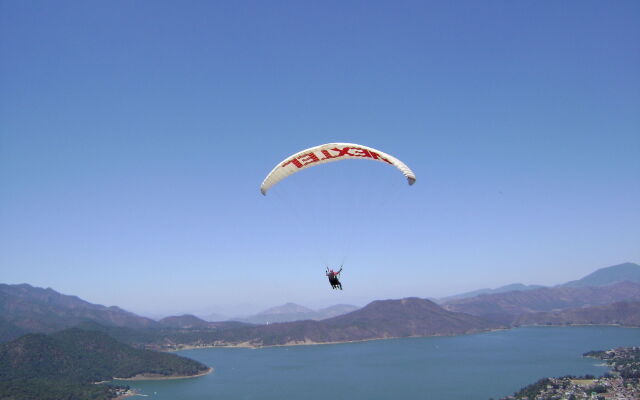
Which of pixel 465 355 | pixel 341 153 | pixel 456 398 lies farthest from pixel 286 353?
pixel 341 153

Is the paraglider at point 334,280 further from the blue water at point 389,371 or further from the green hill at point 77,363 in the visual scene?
the green hill at point 77,363

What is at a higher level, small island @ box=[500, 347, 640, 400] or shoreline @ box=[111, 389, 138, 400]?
shoreline @ box=[111, 389, 138, 400]

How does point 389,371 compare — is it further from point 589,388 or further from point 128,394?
point 128,394

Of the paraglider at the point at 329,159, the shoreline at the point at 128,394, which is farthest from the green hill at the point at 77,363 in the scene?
the paraglider at the point at 329,159

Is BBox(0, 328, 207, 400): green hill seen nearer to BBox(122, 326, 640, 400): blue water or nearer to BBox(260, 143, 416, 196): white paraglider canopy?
BBox(122, 326, 640, 400): blue water

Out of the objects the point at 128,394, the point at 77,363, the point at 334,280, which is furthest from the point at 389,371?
the point at 334,280

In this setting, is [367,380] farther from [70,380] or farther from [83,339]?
[83,339]

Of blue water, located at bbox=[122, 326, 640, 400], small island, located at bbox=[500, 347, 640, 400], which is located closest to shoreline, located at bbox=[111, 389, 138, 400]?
blue water, located at bbox=[122, 326, 640, 400]
